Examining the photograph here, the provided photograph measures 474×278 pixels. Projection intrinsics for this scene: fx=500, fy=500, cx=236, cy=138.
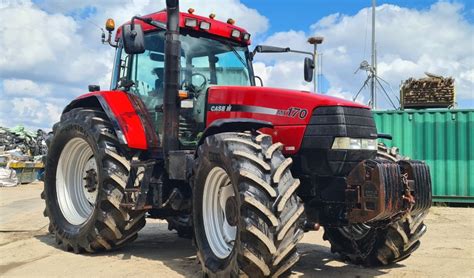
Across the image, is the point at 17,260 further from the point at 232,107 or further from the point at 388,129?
the point at 388,129

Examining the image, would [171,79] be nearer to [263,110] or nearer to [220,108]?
[220,108]

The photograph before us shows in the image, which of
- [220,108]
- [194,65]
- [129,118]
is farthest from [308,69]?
[129,118]

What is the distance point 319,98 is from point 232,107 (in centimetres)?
98

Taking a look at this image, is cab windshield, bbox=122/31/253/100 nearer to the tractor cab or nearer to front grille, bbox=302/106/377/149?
the tractor cab

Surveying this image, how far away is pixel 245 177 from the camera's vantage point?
13.0ft

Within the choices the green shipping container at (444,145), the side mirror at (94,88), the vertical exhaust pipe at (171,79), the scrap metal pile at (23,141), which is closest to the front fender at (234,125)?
the vertical exhaust pipe at (171,79)

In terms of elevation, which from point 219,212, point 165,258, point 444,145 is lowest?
point 165,258

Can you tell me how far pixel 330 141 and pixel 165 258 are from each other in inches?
101

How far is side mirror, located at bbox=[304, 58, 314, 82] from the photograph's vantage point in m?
6.46

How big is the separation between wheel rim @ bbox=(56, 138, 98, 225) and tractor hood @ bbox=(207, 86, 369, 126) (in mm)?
2307

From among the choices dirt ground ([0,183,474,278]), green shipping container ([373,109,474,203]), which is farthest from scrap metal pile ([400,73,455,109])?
dirt ground ([0,183,474,278])

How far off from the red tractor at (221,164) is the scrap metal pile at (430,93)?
27.2ft

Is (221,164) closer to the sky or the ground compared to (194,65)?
closer to the ground

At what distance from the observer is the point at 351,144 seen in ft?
14.7
